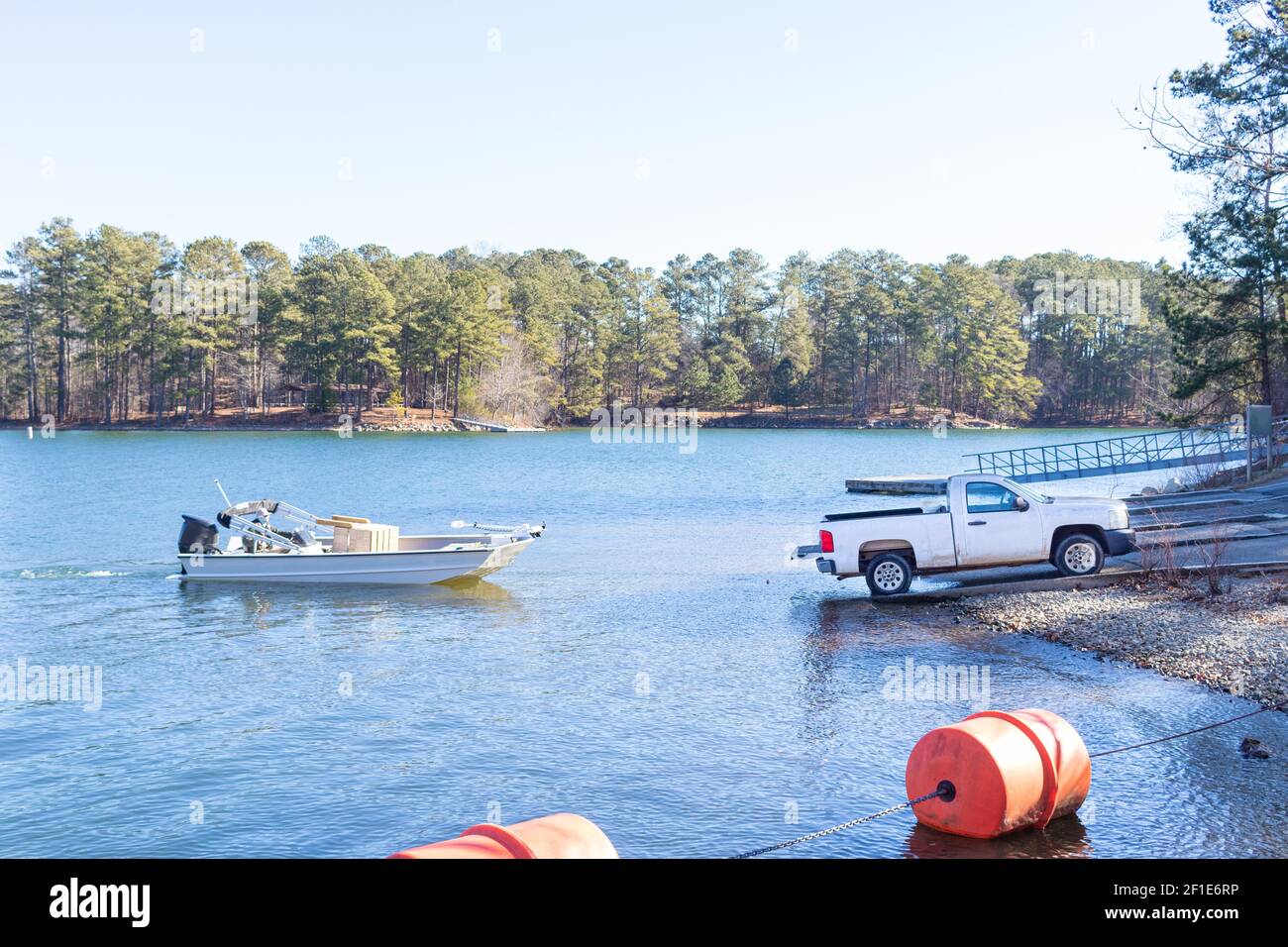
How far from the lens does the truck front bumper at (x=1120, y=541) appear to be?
21.8m

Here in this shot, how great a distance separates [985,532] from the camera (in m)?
21.8

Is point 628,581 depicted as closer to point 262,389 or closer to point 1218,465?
point 1218,465

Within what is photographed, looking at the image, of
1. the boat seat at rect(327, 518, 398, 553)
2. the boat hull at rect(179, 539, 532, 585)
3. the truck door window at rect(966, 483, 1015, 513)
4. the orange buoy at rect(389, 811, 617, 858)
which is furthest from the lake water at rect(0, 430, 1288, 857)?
the orange buoy at rect(389, 811, 617, 858)

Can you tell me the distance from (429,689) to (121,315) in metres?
111

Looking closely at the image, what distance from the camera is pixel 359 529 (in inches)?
1045

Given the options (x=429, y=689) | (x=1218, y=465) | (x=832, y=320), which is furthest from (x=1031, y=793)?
(x=832, y=320)

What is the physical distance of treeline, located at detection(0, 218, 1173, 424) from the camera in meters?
117

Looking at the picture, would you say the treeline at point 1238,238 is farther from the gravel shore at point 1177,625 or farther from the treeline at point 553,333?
the treeline at point 553,333

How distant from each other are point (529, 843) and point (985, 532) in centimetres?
1617

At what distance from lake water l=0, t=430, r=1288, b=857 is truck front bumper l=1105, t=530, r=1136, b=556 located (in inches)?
139
